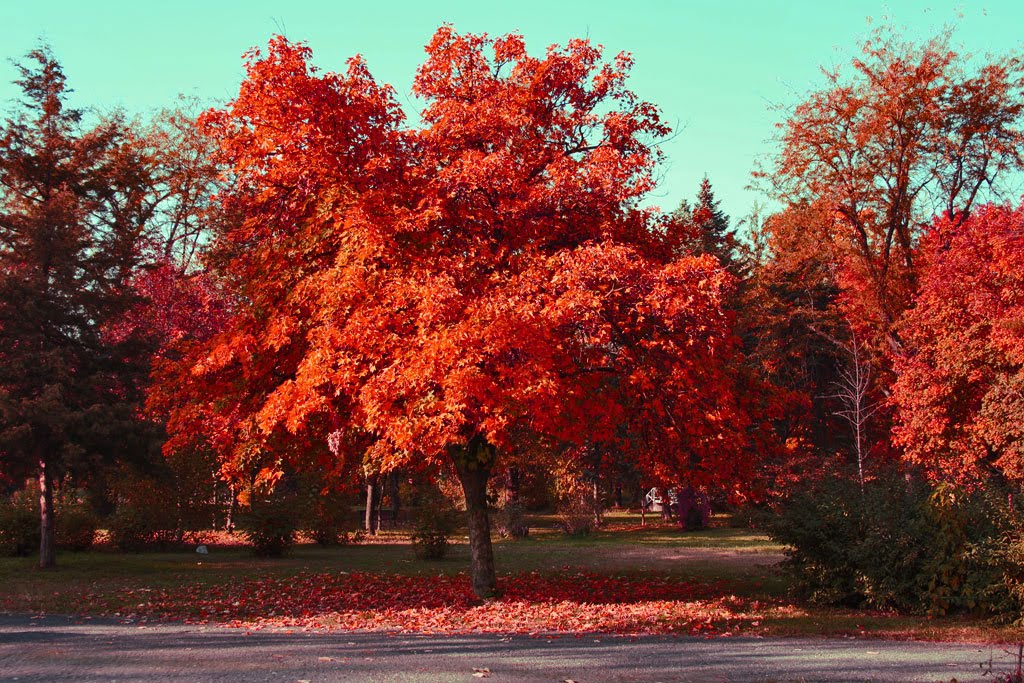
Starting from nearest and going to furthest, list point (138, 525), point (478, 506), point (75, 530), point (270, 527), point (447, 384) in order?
point (447, 384), point (478, 506), point (75, 530), point (270, 527), point (138, 525)

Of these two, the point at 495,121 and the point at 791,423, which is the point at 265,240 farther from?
the point at 791,423

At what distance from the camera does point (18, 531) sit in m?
20.1

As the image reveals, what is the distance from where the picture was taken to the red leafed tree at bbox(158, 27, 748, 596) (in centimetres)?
1059

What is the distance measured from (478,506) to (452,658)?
5834 mm

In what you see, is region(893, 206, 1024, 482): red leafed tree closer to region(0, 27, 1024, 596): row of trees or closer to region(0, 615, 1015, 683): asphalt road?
region(0, 27, 1024, 596): row of trees

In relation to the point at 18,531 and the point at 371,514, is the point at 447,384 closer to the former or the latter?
the point at 18,531

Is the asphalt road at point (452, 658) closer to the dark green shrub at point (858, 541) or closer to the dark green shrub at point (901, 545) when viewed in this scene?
the dark green shrub at point (901, 545)

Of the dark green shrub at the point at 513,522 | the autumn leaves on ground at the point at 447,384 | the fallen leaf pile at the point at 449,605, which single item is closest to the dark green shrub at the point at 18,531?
the autumn leaves on ground at the point at 447,384

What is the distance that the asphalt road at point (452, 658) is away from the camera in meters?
7.47

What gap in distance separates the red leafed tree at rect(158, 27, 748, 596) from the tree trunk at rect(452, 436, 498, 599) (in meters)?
0.04

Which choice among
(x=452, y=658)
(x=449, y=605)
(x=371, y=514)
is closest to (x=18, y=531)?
(x=449, y=605)

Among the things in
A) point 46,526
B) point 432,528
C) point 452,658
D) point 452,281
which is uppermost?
point 452,281

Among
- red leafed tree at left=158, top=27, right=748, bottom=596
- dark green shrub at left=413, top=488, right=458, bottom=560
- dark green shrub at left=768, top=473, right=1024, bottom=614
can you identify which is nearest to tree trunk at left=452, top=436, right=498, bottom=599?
red leafed tree at left=158, top=27, right=748, bottom=596

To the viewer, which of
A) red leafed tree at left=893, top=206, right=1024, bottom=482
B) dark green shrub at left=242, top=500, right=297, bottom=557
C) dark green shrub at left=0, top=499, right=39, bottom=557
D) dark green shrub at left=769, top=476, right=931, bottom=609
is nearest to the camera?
dark green shrub at left=769, top=476, right=931, bottom=609
